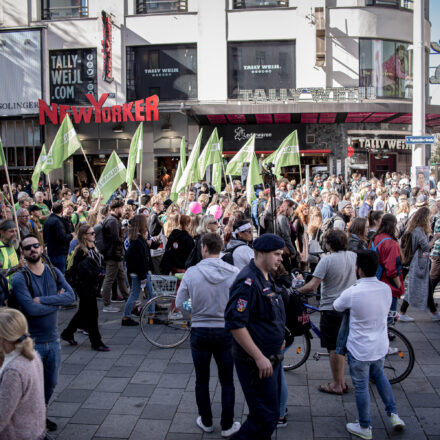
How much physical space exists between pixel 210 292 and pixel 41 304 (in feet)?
4.97

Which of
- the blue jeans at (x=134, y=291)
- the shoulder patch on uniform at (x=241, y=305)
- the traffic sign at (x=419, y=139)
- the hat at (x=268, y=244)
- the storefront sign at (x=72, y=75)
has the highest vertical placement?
the storefront sign at (x=72, y=75)

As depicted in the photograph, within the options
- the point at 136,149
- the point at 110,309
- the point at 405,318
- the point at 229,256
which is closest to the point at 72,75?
the point at 136,149

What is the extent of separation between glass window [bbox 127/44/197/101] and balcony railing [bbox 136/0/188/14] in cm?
188

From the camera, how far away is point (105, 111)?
26.0 metres

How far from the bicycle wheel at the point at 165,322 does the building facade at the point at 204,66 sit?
1938 cm

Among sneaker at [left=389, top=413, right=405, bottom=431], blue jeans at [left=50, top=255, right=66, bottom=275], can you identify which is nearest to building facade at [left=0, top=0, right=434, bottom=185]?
blue jeans at [left=50, top=255, right=66, bottom=275]

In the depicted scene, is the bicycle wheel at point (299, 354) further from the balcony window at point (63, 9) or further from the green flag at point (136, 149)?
the balcony window at point (63, 9)

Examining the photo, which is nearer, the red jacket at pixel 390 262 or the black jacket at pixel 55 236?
the red jacket at pixel 390 262

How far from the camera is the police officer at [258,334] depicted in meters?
3.88

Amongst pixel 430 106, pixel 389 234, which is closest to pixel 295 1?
pixel 430 106

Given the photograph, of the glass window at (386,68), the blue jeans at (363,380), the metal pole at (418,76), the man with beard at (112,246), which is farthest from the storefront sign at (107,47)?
the blue jeans at (363,380)

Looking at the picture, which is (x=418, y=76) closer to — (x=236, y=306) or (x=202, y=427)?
(x=202, y=427)

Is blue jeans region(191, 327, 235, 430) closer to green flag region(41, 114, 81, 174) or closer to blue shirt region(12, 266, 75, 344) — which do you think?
→ blue shirt region(12, 266, 75, 344)

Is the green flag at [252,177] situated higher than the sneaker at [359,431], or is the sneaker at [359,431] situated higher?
the green flag at [252,177]
